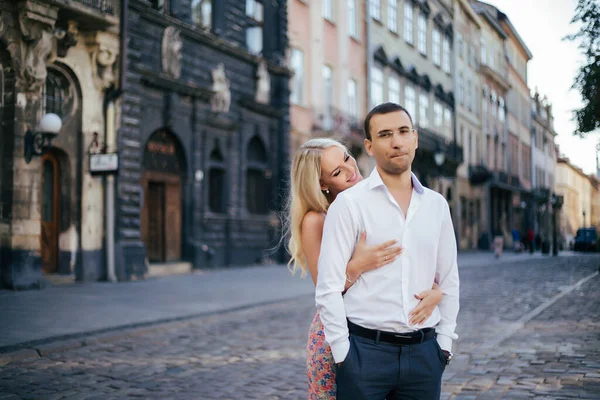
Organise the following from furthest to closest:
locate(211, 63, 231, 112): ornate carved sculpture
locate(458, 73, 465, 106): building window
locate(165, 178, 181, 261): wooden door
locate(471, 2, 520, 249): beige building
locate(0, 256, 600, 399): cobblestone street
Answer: locate(471, 2, 520, 249): beige building < locate(458, 73, 465, 106): building window < locate(211, 63, 231, 112): ornate carved sculpture < locate(165, 178, 181, 261): wooden door < locate(0, 256, 600, 399): cobblestone street

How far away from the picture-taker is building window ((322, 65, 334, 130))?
89.4 feet

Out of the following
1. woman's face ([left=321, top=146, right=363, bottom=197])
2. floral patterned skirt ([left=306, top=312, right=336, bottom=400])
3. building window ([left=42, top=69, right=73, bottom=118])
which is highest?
building window ([left=42, top=69, right=73, bottom=118])

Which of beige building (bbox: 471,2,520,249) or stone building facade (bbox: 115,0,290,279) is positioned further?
beige building (bbox: 471,2,520,249)

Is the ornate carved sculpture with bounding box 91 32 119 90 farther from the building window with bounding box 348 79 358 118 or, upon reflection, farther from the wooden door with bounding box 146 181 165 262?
the building window with bounding box 348 79 358 118

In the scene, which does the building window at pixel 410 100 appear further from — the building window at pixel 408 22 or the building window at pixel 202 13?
the building window at pixel 202 13

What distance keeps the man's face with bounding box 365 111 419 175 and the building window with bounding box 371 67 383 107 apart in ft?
95.6

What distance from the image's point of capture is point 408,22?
1478 inches

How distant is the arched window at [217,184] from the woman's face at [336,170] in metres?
18.3

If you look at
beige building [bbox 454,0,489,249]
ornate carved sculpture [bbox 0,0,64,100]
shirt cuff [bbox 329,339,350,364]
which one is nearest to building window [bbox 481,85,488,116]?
beige building [bbox 454,0,489,249]

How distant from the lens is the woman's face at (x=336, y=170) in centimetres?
305

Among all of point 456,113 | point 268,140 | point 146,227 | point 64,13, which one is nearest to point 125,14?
point 64,13

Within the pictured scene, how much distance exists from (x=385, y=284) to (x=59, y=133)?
14.1 metres

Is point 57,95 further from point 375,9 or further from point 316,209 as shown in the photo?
point 375,9

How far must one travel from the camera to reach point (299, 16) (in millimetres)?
25938
